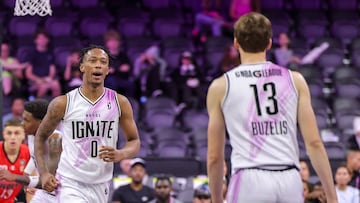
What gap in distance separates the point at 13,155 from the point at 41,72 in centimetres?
731

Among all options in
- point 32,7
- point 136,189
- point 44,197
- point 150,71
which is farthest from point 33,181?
point 150,71

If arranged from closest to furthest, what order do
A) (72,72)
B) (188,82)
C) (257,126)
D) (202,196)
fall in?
(257,126)
(202,196)
(72,72)
(188,82)

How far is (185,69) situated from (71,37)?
Answer: 2852 millimetres

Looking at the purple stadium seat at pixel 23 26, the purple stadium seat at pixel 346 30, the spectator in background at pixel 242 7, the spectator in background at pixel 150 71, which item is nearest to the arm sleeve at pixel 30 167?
the spectator in background at pixel 150 71

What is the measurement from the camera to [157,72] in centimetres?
1773

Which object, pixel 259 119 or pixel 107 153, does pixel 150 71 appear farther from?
pixel 259 119

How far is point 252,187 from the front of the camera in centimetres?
579

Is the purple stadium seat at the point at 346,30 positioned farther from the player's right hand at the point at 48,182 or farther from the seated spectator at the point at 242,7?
the player's right hand at the point at 48,182

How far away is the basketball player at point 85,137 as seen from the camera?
310 inches

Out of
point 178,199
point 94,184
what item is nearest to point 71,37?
point 178,199

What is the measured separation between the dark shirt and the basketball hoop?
216 inches

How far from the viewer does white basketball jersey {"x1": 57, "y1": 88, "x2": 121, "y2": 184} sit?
310 inches

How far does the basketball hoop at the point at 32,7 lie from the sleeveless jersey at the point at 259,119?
129 inches

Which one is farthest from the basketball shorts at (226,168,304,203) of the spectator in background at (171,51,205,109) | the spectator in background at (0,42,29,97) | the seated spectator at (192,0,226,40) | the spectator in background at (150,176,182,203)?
the seated spectator at (192,0,226,40)
